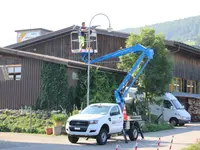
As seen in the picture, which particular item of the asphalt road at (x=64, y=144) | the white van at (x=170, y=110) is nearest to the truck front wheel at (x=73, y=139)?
the asphalt road at (x=64, y=144)

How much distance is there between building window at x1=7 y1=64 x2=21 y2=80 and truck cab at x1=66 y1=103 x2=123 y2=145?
12.4m

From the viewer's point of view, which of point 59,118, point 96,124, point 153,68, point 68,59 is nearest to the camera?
point 96,124

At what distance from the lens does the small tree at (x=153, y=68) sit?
32.0m

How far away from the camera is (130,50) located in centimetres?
2977

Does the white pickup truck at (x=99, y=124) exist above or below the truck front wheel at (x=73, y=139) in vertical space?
above

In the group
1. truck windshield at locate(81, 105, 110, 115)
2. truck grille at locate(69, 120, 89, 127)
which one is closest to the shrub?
truck windshield at locate(81, 105, 110, 115)

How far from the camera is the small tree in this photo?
3197cm

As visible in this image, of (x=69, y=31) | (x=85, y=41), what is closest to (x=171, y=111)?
(x=85, y=41)

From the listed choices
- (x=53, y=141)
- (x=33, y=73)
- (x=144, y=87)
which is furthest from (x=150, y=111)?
(x=53, y=141)

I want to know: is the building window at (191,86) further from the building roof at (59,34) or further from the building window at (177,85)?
the building roof at (59,34)

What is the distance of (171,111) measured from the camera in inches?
1359

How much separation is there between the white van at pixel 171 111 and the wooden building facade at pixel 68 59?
6.10 m

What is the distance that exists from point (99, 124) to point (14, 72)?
1486 cm

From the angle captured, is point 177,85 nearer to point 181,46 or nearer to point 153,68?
point 181,46
